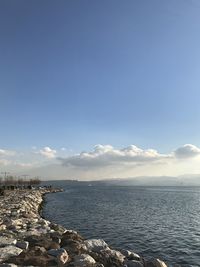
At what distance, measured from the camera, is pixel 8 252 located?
12742mm

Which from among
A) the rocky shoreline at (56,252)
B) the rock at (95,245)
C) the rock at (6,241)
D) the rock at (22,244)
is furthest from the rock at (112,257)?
the rock at (6,241)

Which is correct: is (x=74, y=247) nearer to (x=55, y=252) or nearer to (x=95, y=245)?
(x=95, y=245)

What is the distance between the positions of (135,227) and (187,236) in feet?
17.7

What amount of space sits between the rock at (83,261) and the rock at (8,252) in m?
2.43

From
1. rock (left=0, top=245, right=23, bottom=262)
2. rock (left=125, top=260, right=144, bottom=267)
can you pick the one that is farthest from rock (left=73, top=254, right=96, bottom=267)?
rock (left=0, top=245, right=23, bottom=262)

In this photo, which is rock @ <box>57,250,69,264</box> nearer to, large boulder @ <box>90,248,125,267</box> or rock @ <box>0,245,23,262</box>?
large boulder @ <box>90,248,125,267</box>

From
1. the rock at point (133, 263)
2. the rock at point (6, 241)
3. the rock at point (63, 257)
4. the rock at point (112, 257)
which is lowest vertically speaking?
the rock at point (133, 263)

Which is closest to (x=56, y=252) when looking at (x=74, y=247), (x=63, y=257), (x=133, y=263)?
(x=63, y=257)

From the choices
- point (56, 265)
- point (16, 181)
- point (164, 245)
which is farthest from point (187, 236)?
point (16, 181)

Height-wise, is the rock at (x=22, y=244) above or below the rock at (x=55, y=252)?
above

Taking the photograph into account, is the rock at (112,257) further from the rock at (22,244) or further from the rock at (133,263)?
the rock at (22,244)

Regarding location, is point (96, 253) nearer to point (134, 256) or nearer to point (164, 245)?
point (134, 256)

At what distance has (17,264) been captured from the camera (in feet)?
37.9

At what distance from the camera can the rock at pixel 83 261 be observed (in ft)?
40.2
